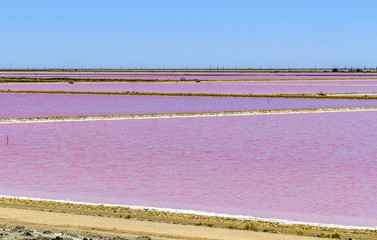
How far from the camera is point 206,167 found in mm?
14195

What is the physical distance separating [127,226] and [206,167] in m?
6.46

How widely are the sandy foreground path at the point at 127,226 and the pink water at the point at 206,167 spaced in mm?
1789

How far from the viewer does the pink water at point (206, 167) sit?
10.4 m

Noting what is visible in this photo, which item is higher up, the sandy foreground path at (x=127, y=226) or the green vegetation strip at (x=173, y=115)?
the green vegetation strip at (x=173, y=115)

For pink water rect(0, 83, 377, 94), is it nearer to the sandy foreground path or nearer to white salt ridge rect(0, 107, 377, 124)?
white salt ridge rect(0, 107, 377, 124)

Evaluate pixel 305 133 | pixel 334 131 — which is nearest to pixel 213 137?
pixel 305 133

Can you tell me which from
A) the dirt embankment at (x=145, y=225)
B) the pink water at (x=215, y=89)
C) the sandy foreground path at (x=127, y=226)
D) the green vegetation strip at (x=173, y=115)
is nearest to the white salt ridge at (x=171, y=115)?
the green vegetation strip at (x=173, y=115)

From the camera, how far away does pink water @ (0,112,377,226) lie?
1041 centimetres

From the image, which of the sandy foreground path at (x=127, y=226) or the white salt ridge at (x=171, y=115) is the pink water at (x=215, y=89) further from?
the sandy foreground path at (x=127, y=226)

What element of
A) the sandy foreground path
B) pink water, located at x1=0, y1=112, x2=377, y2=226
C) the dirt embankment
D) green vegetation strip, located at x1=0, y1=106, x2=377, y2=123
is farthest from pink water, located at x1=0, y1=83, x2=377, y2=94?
the sandy foreground path

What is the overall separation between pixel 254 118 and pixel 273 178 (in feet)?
49.9

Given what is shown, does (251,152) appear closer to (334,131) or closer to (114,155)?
(114,155)

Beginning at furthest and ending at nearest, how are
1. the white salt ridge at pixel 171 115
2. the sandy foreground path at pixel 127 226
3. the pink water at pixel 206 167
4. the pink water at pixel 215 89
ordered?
the pink water at pixel 215 89 → the white salt ridge at pixel 171 115 → the pink water at pixel 206 167 → the sandy foreground path at pixel 127 226

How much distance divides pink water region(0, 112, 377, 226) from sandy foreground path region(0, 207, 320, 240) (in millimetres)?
1789
